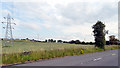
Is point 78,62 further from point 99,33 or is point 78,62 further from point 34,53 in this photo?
point 99,33

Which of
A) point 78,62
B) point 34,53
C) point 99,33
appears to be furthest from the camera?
point 99,33

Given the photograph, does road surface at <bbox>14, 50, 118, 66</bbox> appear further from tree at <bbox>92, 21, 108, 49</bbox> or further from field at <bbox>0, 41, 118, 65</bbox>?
tree at <bbox>92, 21, 108, 49</bbox>

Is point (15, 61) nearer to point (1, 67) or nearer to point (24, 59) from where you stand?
point (24, 59)

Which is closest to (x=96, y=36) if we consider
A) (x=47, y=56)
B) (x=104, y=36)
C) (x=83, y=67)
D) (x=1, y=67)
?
(x=104, y=36)

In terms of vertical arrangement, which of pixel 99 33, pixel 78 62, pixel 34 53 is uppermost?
pixel 99 33

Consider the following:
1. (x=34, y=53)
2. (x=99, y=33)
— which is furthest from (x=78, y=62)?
(x=99, y=33)

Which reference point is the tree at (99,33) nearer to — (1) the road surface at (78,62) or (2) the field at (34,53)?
(2) the field at (34,53)

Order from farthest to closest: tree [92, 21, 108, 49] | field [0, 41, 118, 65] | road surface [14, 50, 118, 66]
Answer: tree [92, 21, 108, 49], field [0, 41, 118, 65], road surface [14, 50, 118, 66]

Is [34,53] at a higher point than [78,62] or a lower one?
higher

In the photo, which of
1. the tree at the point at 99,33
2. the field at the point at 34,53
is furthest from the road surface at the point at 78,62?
the tree at the point at 99,33

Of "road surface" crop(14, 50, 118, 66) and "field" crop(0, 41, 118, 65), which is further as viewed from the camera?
"field" crop(0, 41, 118, 65)

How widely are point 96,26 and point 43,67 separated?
22.9 meters

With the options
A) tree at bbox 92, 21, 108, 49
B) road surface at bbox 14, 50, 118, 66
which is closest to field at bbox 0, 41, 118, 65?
road surface at bbox 14, 50, 118, 66

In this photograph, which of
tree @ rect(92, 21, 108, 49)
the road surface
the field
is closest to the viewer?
the road surface
